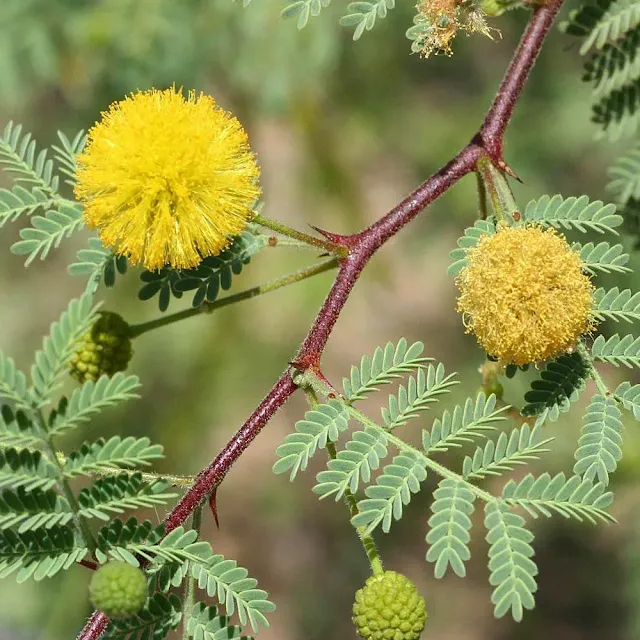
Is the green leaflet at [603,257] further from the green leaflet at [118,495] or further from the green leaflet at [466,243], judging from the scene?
the green leaflet at [118,495]

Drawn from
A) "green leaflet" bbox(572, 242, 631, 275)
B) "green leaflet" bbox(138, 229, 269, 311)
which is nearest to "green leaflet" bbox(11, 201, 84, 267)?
"green leaflet" bbox(138, 229, 269, 311)

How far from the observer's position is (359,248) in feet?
9.33

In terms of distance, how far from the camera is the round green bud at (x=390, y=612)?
237cm

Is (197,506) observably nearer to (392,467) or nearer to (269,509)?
(392,467)

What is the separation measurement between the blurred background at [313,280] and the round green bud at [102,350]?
234cm

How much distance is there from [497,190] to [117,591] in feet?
5.87

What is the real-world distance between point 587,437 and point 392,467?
622 mm

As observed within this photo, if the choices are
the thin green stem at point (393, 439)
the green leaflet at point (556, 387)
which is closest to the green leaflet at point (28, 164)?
the thin green stem at point (393, 439)

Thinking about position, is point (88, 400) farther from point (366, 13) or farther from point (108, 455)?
point (366, 13)

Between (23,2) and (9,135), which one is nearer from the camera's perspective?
(9,135)

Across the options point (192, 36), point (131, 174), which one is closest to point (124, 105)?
point (131, 174)

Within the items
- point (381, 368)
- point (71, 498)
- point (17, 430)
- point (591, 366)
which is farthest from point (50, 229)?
point (591, 366)

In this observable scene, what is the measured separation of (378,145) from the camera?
725 centimetres

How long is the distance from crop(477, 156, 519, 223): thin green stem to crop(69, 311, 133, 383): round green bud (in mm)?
1380
